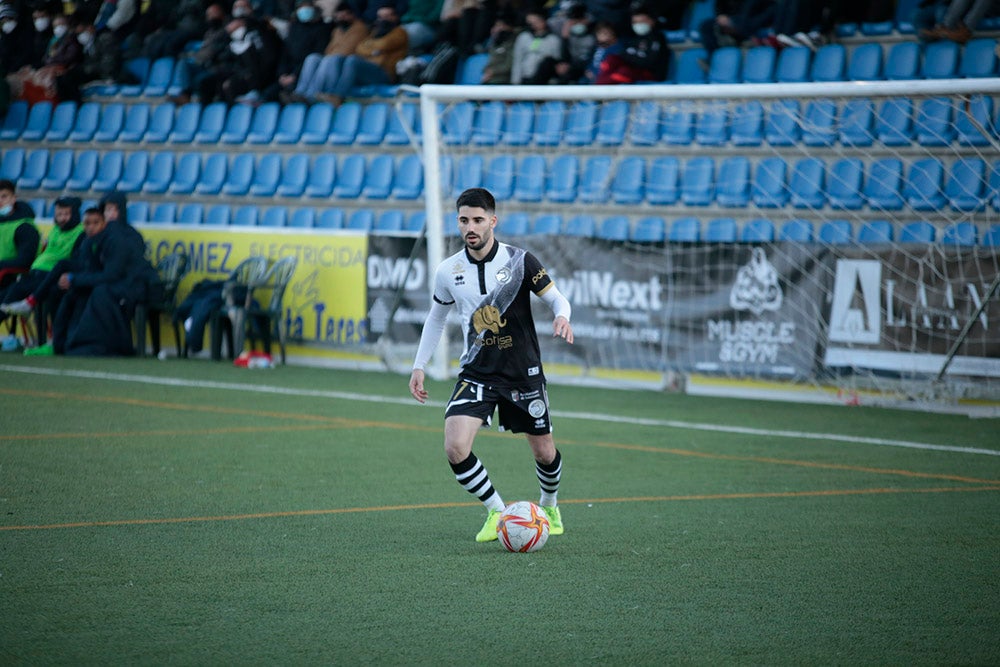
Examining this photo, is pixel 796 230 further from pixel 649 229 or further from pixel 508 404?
pixel 508 404

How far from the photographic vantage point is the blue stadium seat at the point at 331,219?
18059mm

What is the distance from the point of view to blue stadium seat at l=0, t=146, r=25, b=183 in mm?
22781

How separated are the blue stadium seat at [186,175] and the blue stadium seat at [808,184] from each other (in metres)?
9.63

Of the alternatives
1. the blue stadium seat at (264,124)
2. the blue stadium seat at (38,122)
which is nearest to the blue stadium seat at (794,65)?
the blue stadium seat at (264,124)

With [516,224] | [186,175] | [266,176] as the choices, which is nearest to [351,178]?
[266,176]

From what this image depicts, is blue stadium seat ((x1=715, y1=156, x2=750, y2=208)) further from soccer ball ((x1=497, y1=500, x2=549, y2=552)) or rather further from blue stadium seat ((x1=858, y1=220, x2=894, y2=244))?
soccer ball ((x1=497, y1=500, x2=549, y2=552))

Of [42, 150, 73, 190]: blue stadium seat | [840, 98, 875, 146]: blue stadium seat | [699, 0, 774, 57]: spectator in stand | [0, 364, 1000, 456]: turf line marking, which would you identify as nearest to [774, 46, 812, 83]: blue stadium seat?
[699, 0, 774, 57]: spectator in stand

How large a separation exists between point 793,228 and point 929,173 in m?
1.45

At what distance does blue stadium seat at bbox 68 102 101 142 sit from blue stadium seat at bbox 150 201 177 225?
9.05 feet

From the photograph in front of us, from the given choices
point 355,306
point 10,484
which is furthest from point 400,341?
point 10,484

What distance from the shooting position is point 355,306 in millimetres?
15945

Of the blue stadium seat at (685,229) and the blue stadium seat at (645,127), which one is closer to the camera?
the blue stadium seat at (685,229)

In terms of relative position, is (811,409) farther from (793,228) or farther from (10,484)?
(10,484)

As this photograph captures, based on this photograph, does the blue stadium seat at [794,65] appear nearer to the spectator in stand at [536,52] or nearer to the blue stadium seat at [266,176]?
the spectator in stand at [536,52]
